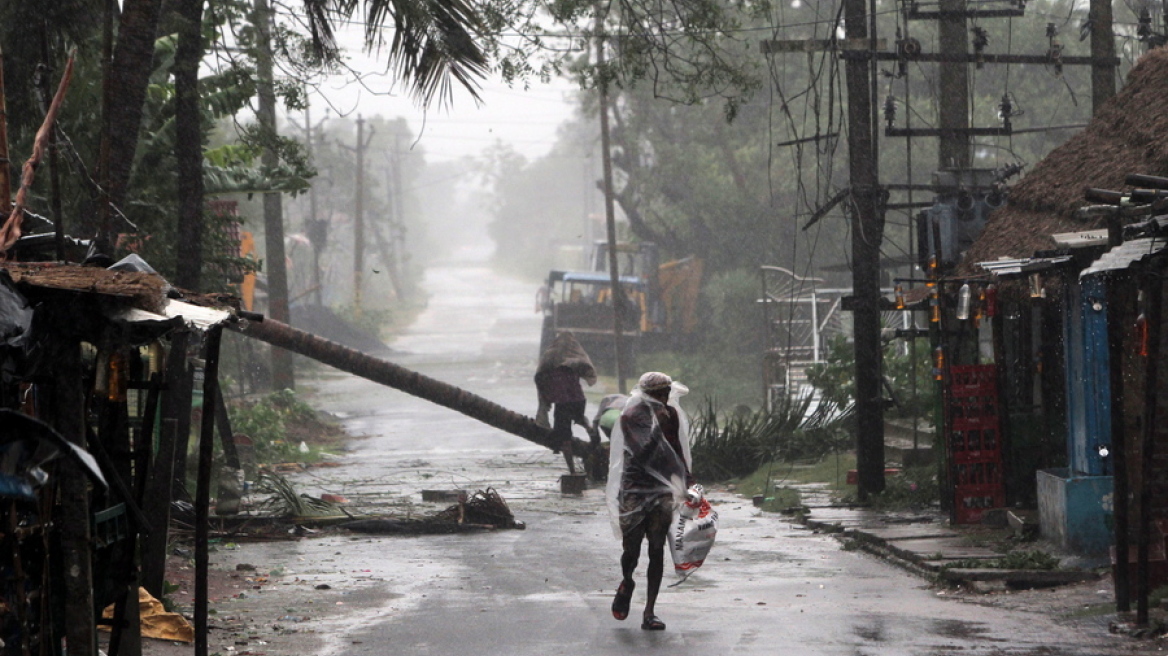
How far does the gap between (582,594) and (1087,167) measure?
268 inches

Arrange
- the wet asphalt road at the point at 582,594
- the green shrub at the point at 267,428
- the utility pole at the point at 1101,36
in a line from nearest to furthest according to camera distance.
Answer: the wet asphalt road at the point at 582,594, the utility pole at the point at 1101,36, the green shrub at the point at 267,428

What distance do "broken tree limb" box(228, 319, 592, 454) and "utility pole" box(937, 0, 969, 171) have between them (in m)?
6.63

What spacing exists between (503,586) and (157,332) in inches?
226

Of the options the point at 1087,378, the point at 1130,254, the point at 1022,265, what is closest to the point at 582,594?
the point at 1087,378

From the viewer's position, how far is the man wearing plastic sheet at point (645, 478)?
9492 millimetres

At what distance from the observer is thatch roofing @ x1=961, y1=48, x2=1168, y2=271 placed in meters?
12.4

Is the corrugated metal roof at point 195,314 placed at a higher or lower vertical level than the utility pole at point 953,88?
lower

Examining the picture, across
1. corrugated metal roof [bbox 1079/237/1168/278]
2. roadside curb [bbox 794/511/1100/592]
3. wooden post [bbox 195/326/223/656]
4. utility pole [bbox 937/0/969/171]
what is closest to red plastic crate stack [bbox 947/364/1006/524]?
roadside curb [bbox 794/511/1100/592]

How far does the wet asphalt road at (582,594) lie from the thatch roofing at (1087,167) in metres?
3.62

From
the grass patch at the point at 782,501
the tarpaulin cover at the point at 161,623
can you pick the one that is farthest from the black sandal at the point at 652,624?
the grass patch at the point at 782,501

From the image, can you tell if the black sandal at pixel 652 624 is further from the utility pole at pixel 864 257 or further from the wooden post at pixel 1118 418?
the utility pole at pixel 864 257

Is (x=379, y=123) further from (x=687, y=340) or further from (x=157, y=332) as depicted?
(x=157, y=332)

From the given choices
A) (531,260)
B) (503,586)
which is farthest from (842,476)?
(531,260)

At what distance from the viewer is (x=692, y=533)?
31.2ft
